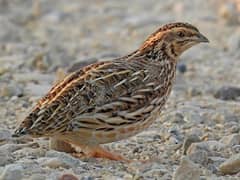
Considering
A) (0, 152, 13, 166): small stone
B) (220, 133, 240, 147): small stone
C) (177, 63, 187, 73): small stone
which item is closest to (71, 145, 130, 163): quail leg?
(0, 152, 13, 166): small stone

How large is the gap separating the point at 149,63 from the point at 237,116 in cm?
222

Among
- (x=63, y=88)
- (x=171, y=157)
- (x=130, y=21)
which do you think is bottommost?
(x=171, y=157)

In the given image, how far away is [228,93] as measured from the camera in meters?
12.4

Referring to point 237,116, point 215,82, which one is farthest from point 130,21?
point 237,116

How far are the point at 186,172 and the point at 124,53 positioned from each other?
25.6 ft

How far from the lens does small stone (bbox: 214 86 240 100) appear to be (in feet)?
40.4

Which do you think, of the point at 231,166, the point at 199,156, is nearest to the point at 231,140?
the point at 199,156

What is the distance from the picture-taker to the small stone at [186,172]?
7.96m

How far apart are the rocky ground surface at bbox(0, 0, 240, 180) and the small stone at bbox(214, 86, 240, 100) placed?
0.05 feet

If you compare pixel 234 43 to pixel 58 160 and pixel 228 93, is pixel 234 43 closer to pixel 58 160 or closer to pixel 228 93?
pixel 228 93

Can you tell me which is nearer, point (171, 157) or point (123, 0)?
point (171, 157)

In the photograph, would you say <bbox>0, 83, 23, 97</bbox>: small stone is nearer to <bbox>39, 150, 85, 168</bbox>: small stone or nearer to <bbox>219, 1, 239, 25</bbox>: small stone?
<bbox>39, 150, 85, 168</bbox>: small stone

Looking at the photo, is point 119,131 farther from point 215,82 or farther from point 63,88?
point 215,82

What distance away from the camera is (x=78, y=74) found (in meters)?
8.91
